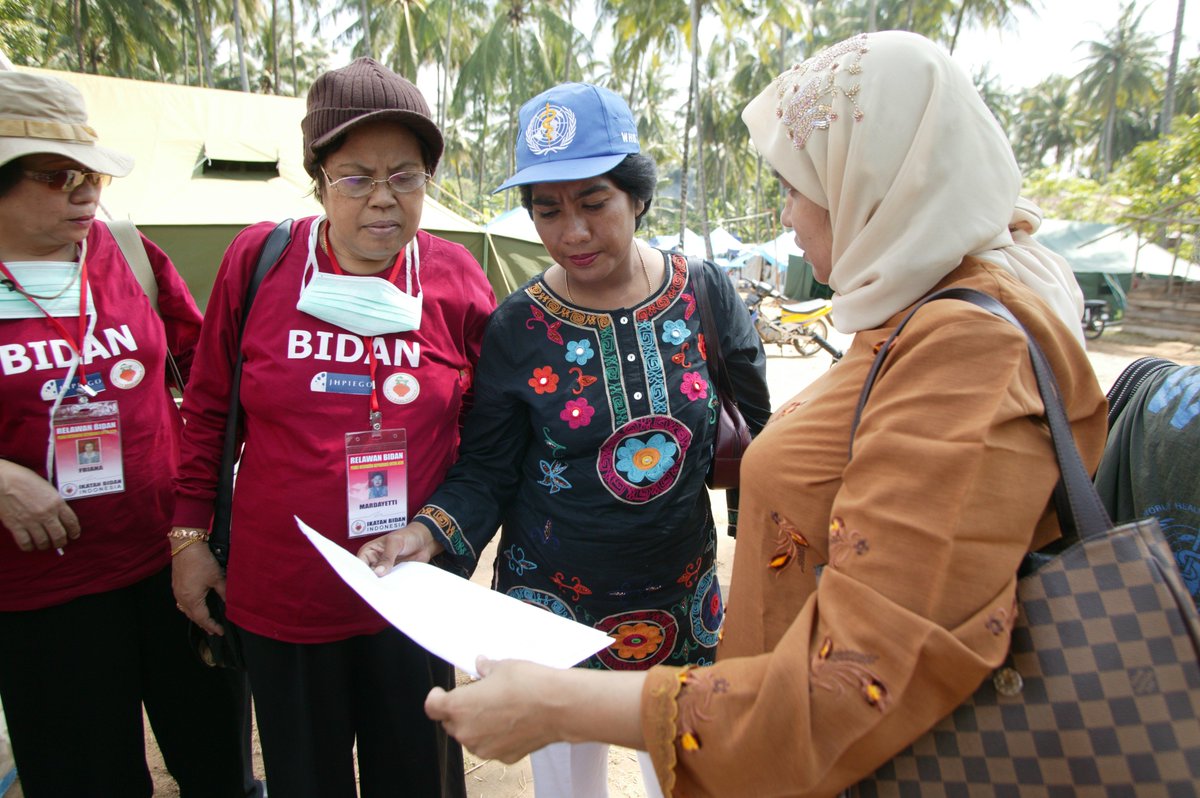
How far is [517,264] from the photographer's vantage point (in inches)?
264

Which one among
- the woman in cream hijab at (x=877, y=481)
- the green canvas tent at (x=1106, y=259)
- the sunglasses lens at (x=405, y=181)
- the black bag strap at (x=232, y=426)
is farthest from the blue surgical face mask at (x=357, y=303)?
the green canvas tent at (x=1106, y=259)

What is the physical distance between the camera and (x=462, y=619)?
1309 millimetres

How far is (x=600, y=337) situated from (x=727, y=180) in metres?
49.0

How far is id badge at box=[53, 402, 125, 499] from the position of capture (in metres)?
1.84

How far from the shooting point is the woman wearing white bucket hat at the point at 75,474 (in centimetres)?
181

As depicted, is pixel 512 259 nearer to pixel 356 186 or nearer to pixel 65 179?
pixel 65 179

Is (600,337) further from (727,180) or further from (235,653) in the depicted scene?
(727,180)

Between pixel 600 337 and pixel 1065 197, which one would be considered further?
pixel 1065 197

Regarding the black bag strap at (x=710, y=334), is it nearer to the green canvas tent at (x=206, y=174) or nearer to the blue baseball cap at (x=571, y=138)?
the blue baseball cap at (x=571, y=138)

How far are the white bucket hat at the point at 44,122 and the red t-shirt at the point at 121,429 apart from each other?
0.27 meters

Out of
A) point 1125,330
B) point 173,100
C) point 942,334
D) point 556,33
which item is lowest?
point 1125,330

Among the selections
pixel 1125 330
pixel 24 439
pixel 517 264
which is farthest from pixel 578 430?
pixel 1125 330

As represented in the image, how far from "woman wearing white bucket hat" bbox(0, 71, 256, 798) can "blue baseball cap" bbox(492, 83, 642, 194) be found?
3.82 feet

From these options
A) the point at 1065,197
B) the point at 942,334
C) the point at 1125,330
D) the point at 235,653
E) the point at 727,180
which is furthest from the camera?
the point at 727,180
